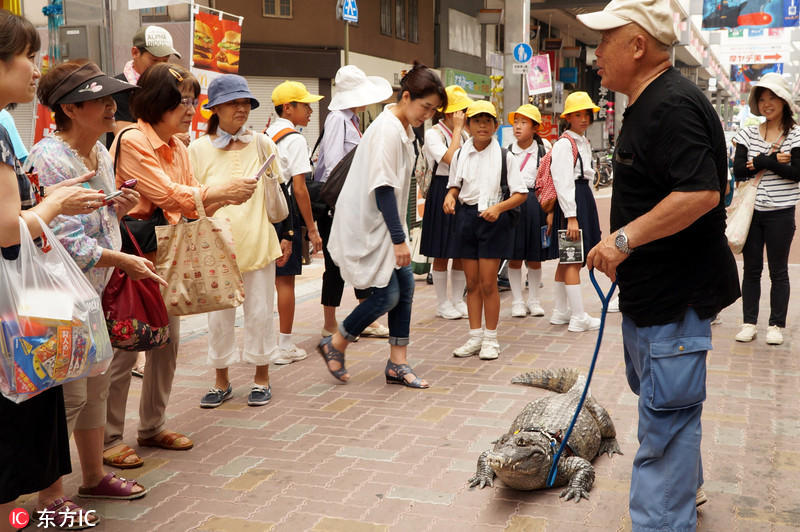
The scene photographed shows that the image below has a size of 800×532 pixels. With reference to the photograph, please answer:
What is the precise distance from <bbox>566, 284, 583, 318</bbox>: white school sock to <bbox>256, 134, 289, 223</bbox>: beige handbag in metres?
3.28

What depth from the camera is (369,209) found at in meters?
5.43

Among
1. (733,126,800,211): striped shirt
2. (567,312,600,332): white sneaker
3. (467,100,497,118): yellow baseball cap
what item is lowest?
(567,312,600,332): white sneaker

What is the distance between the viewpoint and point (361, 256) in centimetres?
546

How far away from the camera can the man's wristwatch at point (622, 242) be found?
9.34ft

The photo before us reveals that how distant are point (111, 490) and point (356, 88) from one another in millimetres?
3592

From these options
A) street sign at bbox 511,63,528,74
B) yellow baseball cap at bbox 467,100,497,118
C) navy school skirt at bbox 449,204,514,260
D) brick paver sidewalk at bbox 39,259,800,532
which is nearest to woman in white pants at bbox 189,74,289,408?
brick paver sidewalk at bbox 39,259,800,532

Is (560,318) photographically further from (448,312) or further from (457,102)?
(457,102)

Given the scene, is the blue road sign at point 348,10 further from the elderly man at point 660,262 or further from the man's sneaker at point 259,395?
the elderly man at point 660,262

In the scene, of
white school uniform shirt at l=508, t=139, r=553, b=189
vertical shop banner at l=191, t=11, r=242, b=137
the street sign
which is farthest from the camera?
the street sign

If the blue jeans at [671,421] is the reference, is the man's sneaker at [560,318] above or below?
below

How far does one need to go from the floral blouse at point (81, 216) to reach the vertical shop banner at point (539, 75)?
51.1 ft

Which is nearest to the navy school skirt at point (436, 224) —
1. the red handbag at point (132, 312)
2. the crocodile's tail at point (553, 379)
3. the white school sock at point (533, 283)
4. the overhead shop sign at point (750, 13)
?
the white school sock at point (533, 283)

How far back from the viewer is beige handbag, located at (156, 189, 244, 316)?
4.26 metres

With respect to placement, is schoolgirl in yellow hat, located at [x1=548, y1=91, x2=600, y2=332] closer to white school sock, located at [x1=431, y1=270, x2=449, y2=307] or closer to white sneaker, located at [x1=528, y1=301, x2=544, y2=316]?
white sneaker, located at [x1=528, y1=301, x2=544, y2=316]
